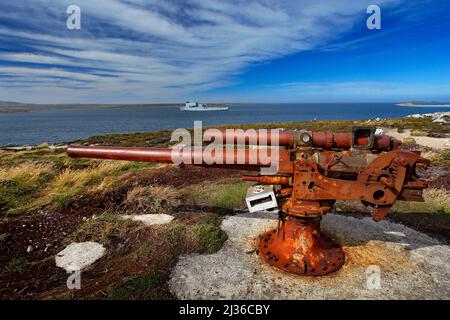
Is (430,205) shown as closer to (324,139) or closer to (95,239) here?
(324,139)

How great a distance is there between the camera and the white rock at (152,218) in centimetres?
540

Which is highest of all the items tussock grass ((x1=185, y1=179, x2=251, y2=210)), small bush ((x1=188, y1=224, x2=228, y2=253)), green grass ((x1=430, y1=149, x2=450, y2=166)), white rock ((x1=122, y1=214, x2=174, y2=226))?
green grass ((x1=430, y1=149, x2=450, y2=166))

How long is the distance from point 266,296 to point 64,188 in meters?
6.11

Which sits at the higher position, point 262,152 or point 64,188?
point 262,152

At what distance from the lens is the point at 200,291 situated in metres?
3.51

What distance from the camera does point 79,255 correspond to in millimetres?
4336

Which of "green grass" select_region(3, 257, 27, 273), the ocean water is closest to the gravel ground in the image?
"green grass" select_region(3, 257, 27, 273)

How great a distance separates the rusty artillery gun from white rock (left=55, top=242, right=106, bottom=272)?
1436 millimetres

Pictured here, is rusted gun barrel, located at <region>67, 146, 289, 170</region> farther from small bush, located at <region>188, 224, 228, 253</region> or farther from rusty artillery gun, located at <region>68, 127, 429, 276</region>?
small bush, located at <region>188, 224, 228, 253</region>

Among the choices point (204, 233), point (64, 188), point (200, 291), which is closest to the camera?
point (200, 291)

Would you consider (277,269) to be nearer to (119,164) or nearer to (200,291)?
(200,291)

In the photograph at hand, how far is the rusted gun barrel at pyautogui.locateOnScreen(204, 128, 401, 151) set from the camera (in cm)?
359

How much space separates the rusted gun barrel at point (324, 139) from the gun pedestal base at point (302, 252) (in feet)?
3.34
